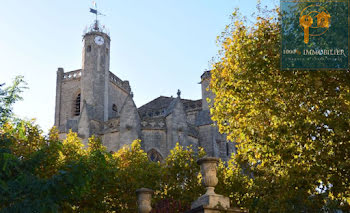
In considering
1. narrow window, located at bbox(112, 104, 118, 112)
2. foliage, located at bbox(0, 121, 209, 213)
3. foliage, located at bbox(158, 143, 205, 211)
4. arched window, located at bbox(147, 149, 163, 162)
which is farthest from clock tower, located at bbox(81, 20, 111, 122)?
foliage, located at bbox(158, 143, 205, 211)

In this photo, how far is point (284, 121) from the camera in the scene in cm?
1145

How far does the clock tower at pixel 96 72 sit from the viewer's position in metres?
33.1

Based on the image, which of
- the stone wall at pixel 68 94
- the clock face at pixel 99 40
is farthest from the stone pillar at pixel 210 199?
the stone wall at pixel 68 94

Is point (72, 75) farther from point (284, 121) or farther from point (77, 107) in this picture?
point (284, 121)

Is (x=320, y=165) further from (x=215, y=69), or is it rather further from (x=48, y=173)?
(x=48, y=173)

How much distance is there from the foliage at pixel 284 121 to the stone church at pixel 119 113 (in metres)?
15.9

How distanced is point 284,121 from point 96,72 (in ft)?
80.1

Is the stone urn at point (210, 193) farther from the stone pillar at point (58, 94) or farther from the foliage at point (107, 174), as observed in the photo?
the stone pillar at point (58, 94)

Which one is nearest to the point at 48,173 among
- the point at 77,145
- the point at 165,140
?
the point at 77,145

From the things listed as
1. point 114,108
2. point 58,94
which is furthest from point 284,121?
point 58,94

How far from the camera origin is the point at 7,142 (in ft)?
35.9

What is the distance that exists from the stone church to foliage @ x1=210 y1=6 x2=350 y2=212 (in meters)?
15.9

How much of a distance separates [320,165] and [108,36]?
27.7m

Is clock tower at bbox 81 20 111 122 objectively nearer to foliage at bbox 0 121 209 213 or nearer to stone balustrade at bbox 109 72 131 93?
stone balustrade at bbox 109 72 131 93
